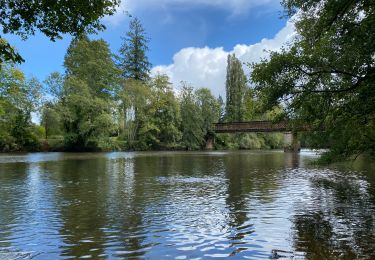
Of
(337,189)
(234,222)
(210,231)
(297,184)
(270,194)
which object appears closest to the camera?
(210,231)

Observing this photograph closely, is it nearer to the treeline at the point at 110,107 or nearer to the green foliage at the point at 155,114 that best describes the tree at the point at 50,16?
the treeline at the point at 110,107

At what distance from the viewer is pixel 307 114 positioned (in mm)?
16984

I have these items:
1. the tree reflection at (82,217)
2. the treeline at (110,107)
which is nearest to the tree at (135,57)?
the treeline at (110,107)

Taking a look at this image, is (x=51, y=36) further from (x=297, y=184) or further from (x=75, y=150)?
(x=75, y=150)

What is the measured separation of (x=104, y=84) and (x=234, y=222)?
6634 centimetres

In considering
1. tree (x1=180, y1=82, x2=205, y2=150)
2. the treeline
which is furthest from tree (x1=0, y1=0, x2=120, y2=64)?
tree (x1=180, y1=82, x2=205, y2=150)

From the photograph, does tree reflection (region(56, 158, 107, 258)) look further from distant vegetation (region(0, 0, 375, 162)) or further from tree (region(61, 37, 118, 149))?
tree (region(61, 37, 118, 149))

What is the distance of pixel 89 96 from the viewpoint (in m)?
68.4

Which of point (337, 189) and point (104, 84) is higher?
point (104, 84)

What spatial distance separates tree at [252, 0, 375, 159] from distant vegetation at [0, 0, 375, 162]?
4 centimetres

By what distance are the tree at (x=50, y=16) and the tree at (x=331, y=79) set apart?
7.93 meters

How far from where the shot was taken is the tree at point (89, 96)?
66.8 metres

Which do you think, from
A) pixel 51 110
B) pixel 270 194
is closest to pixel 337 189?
pixel 270 194

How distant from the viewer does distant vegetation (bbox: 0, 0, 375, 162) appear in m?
13.8
